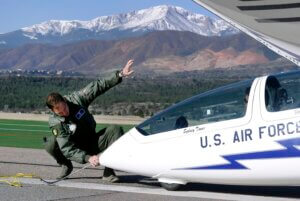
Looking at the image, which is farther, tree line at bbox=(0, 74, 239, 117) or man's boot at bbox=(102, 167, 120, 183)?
tree line at bbox=(0, 74, 239, 117)

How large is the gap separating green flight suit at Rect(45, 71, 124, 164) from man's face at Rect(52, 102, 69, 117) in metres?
0.08

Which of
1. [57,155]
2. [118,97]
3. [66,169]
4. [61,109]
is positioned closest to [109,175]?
[66,169]

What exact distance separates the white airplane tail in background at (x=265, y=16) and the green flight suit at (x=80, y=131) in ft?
5.18

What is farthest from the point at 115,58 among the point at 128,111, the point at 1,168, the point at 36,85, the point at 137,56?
the point at 1,168

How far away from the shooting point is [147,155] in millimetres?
7078

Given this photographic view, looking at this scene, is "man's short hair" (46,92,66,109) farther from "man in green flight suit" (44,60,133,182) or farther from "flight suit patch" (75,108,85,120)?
"flight suit patch" (75,108,85,120)

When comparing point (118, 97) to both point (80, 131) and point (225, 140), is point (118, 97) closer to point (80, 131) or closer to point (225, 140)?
point (80, 131)

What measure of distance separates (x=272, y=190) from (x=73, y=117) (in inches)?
92.1

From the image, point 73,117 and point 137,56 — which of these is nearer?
point 73,117

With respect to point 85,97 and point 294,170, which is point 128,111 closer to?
point 85,97

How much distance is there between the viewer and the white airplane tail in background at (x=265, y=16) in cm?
796

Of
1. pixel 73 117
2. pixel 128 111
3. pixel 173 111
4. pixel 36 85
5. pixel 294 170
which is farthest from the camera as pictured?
pixel 36 85

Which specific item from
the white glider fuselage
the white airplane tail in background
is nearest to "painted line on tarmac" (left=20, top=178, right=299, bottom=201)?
the white glider fuselage

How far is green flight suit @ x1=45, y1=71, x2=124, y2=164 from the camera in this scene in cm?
762
